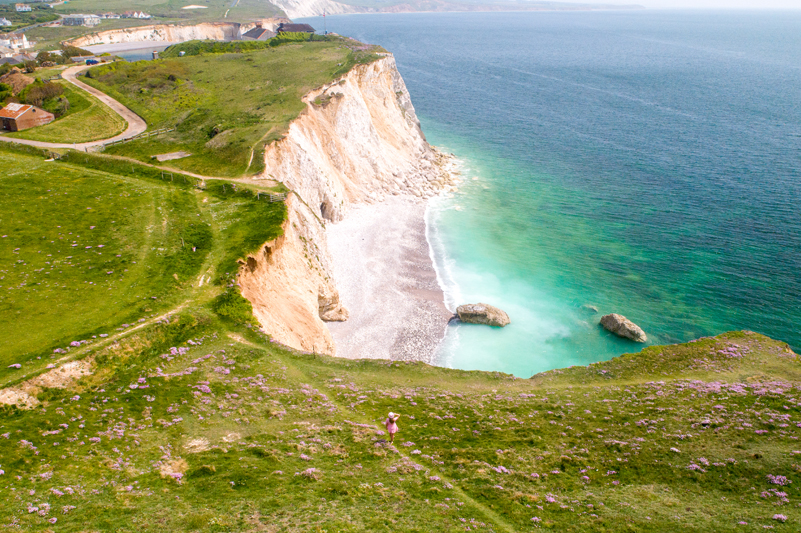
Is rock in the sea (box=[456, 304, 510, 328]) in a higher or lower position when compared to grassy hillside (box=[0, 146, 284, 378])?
lower

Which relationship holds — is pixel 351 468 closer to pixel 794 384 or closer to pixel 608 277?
pixel 794 384

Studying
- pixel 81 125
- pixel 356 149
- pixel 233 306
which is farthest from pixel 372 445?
pixel 81 125

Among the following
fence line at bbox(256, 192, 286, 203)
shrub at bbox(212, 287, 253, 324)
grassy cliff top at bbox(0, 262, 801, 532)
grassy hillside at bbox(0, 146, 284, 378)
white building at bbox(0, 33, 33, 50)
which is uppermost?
white building at bbox(0, 33, 33, 50)

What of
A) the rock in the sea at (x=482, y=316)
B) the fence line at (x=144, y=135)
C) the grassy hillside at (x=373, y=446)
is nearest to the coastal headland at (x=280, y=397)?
the grassy hillside at (x=373, y=446)

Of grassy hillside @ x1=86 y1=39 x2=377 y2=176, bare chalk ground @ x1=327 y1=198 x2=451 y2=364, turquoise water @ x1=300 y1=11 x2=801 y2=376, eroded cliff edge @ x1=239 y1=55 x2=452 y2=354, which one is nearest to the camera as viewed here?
eroded cliff edge @ x1=239 y1=55 x2=452 y2=354

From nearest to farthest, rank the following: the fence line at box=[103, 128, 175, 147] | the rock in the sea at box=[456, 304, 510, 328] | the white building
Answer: the rock in the sea at box=[456, 304, 510, 328] → the fence line at box=[103, 128, 175, 147] → the white building

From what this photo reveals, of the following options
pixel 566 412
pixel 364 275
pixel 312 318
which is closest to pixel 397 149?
pixel 364 275

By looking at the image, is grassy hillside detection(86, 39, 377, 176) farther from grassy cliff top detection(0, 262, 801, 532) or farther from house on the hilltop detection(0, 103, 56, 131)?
grassy cliff top detection(0, 262, 801, 532)

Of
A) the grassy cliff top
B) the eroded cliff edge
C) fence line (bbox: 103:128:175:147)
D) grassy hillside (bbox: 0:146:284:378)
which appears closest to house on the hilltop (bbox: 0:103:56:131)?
grassy hillside (bbox: 0:146:284:378)

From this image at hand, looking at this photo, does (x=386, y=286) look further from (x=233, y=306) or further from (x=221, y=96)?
(x=221, y=96)
